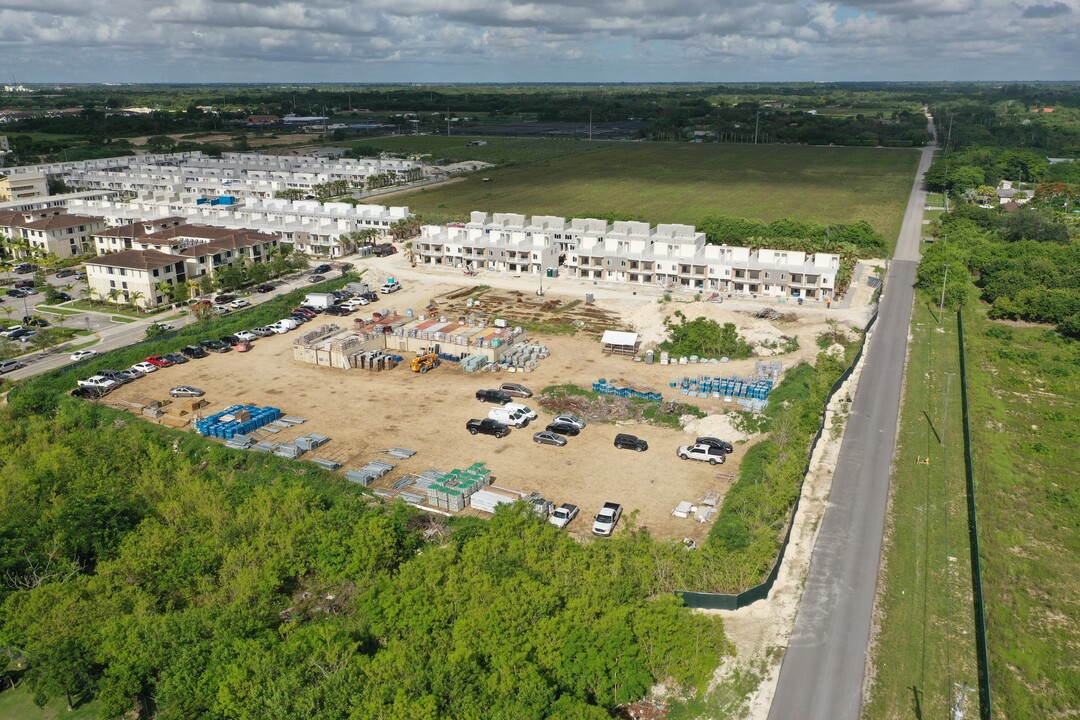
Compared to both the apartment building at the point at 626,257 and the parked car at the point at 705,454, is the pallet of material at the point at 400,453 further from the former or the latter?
the apartment building at the point at 626,257

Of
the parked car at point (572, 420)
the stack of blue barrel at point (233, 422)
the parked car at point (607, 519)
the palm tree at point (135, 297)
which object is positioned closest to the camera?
the parked car at point (607, 519)

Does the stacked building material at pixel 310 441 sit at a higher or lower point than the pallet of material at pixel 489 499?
higher

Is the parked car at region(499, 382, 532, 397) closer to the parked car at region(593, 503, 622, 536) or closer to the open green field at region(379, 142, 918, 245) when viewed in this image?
the parked car at region(593, 503, 622, 536)

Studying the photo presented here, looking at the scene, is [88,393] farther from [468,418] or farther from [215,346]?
[468,418]

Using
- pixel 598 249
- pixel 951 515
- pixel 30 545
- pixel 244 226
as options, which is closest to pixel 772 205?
pixel 598 249

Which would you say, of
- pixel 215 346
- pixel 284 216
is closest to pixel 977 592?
pixel 215 346

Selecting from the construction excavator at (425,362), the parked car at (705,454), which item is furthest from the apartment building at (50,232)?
the parked car at (705,454)
